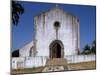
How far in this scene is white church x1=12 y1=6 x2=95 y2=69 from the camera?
3.04m

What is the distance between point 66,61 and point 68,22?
52 cm

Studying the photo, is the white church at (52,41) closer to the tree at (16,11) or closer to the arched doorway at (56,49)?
the arched doorway at (56,49)

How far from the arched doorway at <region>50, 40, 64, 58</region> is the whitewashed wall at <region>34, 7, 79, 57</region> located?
4 centimetres

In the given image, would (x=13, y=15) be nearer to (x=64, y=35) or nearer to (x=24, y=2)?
(x=24, y=2)

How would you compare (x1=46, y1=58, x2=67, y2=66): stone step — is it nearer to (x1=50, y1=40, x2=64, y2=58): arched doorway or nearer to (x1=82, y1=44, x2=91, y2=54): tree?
(x1=50, y1=40, x2=64, y2=58): arched doorway

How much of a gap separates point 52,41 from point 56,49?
124 millimetres

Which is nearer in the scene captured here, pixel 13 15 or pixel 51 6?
pixel 13 15

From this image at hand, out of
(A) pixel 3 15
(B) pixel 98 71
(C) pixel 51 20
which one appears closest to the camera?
(A) pixel 3 15

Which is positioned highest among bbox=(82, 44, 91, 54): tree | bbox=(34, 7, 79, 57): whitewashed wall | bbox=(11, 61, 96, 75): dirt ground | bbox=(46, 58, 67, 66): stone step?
bbox=(34, 7, 79, 57): whitewashed wall

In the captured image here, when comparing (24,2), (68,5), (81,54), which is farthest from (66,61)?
(24,2)

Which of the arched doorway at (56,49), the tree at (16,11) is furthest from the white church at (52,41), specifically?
the tree at (16,11)

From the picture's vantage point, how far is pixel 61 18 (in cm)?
320

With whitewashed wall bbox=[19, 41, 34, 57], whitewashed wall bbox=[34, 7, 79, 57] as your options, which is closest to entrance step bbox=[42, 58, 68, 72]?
whitewashed wall bbox=[34, 7, 79, 57]

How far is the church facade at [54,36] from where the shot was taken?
3080 millimetres
